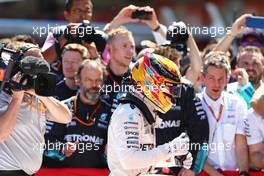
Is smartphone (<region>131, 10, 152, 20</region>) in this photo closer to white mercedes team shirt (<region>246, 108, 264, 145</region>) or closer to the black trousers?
white mercedes team shirt (<region>246, 108, 264, 145</region>)

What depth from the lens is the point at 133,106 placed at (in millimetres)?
5254

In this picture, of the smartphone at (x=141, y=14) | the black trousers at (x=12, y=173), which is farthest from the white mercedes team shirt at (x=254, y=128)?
the black trousers at (x=12, y=173)

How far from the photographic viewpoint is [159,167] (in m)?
5.60

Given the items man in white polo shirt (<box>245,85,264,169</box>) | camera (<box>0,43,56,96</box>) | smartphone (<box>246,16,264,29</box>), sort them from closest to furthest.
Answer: camera (<box>0,43,56,96</box>)
smartphone (<box>246,16,264,29</box>)
man in white polo shirt (<box>245,85,264,169</box>)

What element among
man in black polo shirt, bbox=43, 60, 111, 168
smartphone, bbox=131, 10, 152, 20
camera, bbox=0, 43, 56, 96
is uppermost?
smartphone, bbox=131, 10, 152, 20

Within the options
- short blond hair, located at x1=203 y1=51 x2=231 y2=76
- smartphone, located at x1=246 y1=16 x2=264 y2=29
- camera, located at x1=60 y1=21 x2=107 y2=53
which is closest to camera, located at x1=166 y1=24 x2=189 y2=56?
short blond hair, located at x1=203 y1=51 x2=231 y2=76

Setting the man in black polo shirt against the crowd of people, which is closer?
the crowd of people

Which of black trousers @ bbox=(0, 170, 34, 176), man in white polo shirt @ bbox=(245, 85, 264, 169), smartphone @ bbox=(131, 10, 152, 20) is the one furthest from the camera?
smartphone @ bbox=(131, 10, 152, 20)

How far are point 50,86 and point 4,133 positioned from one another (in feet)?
1.51

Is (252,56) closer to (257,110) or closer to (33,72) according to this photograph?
(257,110)

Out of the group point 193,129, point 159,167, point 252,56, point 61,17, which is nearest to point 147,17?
point 252,56

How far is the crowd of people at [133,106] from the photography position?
529 centimetres

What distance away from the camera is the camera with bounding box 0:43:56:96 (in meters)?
5.24

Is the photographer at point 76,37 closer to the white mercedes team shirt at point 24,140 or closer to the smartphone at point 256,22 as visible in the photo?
the smartphone at point 256,22
